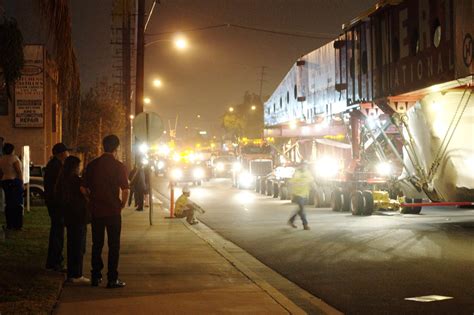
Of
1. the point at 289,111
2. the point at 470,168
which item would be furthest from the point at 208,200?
the point at 470,168

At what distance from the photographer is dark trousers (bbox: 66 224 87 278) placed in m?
11.2

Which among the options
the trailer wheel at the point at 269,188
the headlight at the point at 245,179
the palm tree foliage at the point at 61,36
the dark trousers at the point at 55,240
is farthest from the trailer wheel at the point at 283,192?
the palm tree foliage at the point at 61,36

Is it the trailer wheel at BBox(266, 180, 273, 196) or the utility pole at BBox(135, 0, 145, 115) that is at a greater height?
the utility pole at BBox(135, 0, 145, 115)

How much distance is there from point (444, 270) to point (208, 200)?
23.8 m

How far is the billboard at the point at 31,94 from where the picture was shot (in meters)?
44.6

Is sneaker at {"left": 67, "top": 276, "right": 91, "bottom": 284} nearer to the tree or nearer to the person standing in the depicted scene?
the person standing

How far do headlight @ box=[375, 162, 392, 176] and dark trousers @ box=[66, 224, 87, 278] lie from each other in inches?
612

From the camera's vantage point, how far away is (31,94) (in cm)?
4519

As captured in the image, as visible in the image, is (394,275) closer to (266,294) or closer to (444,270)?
(444,270)

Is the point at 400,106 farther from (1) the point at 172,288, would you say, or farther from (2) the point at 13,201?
(1) the point at 172,288

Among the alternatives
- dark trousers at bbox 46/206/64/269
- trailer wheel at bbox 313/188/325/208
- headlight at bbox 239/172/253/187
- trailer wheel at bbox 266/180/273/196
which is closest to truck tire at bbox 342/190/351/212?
trailer wheel at bbox 313/188/325/208

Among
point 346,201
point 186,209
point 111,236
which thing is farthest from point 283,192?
point 111,236

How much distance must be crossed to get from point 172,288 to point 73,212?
5.52ft

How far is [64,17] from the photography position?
8.73m
